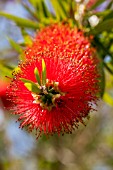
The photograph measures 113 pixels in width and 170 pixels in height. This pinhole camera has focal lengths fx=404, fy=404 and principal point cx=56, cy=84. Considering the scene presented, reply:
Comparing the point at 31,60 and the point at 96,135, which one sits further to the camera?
the point at 96,135

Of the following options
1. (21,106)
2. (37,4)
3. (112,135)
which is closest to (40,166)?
(112,135)

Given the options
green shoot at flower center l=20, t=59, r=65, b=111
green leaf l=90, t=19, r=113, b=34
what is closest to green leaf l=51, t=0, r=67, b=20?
green leaf l=90, t=19, r=113, b=34

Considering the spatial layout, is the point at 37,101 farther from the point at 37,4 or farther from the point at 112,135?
the point at 112,135

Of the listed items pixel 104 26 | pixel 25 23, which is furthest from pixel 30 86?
pixel 25 23

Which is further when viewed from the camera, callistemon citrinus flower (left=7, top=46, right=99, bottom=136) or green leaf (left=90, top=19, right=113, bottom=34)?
green leaf (left=90, top=19, right=113, bottom=34)

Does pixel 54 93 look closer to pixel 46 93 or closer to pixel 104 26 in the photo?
pixel 46 93

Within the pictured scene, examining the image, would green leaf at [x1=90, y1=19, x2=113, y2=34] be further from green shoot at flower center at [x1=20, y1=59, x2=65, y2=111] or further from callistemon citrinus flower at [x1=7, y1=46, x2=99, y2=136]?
green shoot at flower center at [x1=20, y1=59, x2=65, y2=111]
